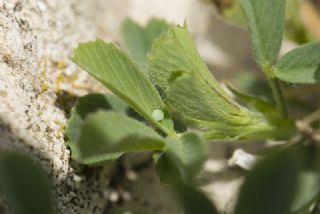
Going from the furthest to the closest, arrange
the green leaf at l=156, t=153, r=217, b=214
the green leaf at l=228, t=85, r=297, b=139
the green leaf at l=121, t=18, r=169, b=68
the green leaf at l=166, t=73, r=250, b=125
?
1. the green leaf at l=121, t=18, r=169, b=68
2. the green leaf at l=228, t=85, r=297, b=139
3. the green leaf at l=166, t=73, r=250, b=125
4. the green leaf at l=156, t=153, r=217, b=214

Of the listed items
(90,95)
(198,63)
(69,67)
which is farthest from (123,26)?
(198,63)

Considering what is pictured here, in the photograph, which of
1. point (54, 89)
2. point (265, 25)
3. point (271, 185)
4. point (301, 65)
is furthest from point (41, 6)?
point (271, 185)

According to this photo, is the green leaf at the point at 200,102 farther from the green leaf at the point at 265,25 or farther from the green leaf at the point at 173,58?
the green leaf at the point at 265,25

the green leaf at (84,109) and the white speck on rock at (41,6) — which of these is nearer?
the green leaf at (84,109)

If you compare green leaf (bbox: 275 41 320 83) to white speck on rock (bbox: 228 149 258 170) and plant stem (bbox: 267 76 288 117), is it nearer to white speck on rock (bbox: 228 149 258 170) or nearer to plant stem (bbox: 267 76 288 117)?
plant stem (bbox: 267 76 288 117)

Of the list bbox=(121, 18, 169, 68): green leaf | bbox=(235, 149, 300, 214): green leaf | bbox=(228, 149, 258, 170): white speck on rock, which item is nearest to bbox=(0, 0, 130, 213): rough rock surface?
bbox=(121, 18, 169, 68): green leaf

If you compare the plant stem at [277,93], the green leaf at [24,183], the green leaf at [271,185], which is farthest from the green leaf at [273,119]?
the green leaf at [24,183]

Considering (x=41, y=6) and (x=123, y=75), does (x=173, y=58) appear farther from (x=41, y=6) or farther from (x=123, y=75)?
(x=41, y=6)
